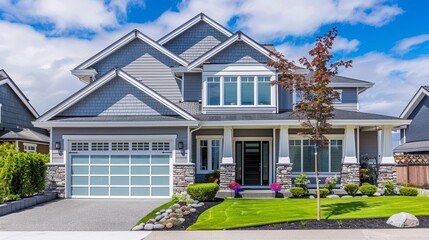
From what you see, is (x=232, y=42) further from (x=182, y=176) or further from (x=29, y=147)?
(x=29, y=147)

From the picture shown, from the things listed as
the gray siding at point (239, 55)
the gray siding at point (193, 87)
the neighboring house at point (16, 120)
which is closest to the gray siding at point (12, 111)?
the neighboring house at point (16, 120)

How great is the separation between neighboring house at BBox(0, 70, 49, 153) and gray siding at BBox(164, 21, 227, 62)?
10689 mm

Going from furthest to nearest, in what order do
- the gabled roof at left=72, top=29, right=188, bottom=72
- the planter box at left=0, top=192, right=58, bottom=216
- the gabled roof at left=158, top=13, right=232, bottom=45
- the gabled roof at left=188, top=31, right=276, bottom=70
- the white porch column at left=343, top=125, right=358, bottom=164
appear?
1. the gabled roof at left=158, top=13, right=232, bottom=45
2. the gabled roof at left=72, top=29, right=188, bottom=72
3. the gabled roof at left=188, top=31, right=276, bottom=70
4. the white porch column at left=343, top=125, right=358, bottom=164
5. the planter box at left=0, top=192, right=58, bottom=216

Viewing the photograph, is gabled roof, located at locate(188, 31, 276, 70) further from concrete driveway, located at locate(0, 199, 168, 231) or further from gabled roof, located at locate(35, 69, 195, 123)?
concrete driveway, located at locate(0, 199, 168, 231)

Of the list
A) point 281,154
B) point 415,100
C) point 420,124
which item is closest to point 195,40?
point 281,154

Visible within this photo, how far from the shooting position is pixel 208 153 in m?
21.1

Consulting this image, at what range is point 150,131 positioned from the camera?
18625 millimetres

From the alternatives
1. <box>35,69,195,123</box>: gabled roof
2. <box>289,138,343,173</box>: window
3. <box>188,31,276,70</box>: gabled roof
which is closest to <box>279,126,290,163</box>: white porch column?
<box>289,138,343,173</box>: window

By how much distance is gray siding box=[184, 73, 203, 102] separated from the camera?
22.5 metres

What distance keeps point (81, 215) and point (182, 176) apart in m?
5.12

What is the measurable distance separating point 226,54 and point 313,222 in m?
10.9

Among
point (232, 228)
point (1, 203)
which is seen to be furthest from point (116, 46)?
point (232, 228)

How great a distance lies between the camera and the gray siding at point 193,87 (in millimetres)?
22469

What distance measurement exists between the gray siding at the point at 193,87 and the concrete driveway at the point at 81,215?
651 centimetres
